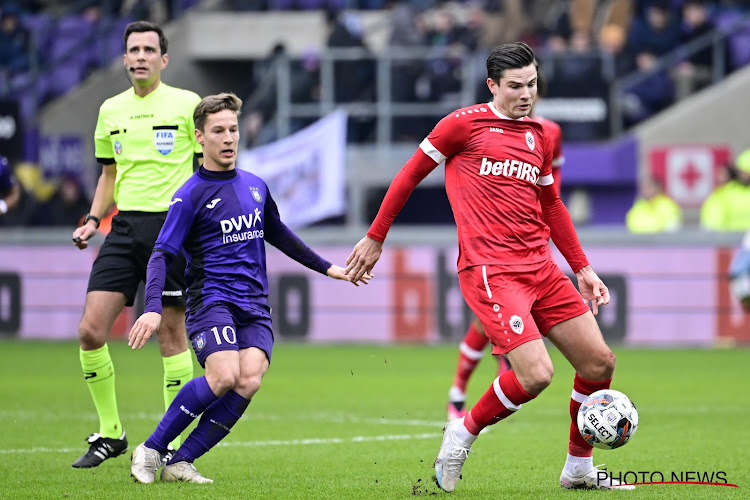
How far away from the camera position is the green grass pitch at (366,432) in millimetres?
7016

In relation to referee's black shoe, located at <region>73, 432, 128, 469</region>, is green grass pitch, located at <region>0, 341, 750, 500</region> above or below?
below

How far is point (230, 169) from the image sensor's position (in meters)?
7.23

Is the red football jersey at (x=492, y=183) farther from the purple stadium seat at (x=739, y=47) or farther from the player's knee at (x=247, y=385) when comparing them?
the purple stadium seat at (x=739, y=47)

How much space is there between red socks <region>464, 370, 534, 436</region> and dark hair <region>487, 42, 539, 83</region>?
1.53 m

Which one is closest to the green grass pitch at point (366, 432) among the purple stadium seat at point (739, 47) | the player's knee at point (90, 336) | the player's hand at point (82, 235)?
the player's knee at point (90, 336)

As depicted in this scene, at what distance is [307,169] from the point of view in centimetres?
1836

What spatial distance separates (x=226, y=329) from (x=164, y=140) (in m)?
1.65

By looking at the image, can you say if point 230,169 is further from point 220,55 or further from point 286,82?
point 220,55

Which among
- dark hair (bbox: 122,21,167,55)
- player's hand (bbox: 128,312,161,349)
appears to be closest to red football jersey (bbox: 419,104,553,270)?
player's hand (bbox: 128,312,161,349)

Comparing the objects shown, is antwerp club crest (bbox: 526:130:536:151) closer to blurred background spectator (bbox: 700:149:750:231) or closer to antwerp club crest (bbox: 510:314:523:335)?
antwerp club crest (bbox: 510:314:523:335)

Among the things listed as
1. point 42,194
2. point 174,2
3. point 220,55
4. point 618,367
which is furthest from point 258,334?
point 174,2

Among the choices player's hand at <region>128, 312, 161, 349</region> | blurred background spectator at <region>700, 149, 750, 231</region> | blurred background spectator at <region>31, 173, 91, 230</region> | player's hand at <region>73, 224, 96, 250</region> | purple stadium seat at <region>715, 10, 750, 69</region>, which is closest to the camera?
player's hand at <region>128, 312, 161, 349</region>

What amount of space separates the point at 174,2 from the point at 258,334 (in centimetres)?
2045

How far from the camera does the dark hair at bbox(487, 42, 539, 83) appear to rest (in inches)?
265
